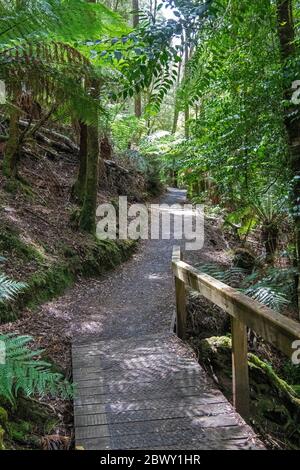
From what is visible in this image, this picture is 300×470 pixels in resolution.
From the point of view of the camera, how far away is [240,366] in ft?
9.96

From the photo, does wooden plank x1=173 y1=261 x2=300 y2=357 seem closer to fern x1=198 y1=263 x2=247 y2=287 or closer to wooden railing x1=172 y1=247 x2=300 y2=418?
wooden railing x1=172 y1=247 x2=300 y2=418

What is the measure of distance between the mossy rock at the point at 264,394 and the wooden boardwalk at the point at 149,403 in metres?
0.21

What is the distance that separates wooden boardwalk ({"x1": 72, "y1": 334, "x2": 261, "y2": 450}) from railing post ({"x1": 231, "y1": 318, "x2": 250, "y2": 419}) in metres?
0.10

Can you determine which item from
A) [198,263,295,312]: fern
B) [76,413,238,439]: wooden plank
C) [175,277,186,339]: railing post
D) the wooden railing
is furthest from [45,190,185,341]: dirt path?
[76,413,238,439]: wooden plank

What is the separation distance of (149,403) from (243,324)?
3.21 ft

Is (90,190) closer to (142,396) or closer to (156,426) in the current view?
(142,396)

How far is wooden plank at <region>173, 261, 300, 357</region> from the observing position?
230 cm

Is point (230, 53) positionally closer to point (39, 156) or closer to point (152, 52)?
point (152, 52)

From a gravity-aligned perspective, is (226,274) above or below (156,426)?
above

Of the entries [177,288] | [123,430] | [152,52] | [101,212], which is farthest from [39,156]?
[123,430]

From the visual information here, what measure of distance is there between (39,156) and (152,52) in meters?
6.73

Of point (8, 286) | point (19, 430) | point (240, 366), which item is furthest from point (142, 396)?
point (8, 286)

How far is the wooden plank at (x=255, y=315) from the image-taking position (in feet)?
7.55

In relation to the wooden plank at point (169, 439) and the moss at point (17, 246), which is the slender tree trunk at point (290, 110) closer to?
the wooden plank at point (169, 439)
